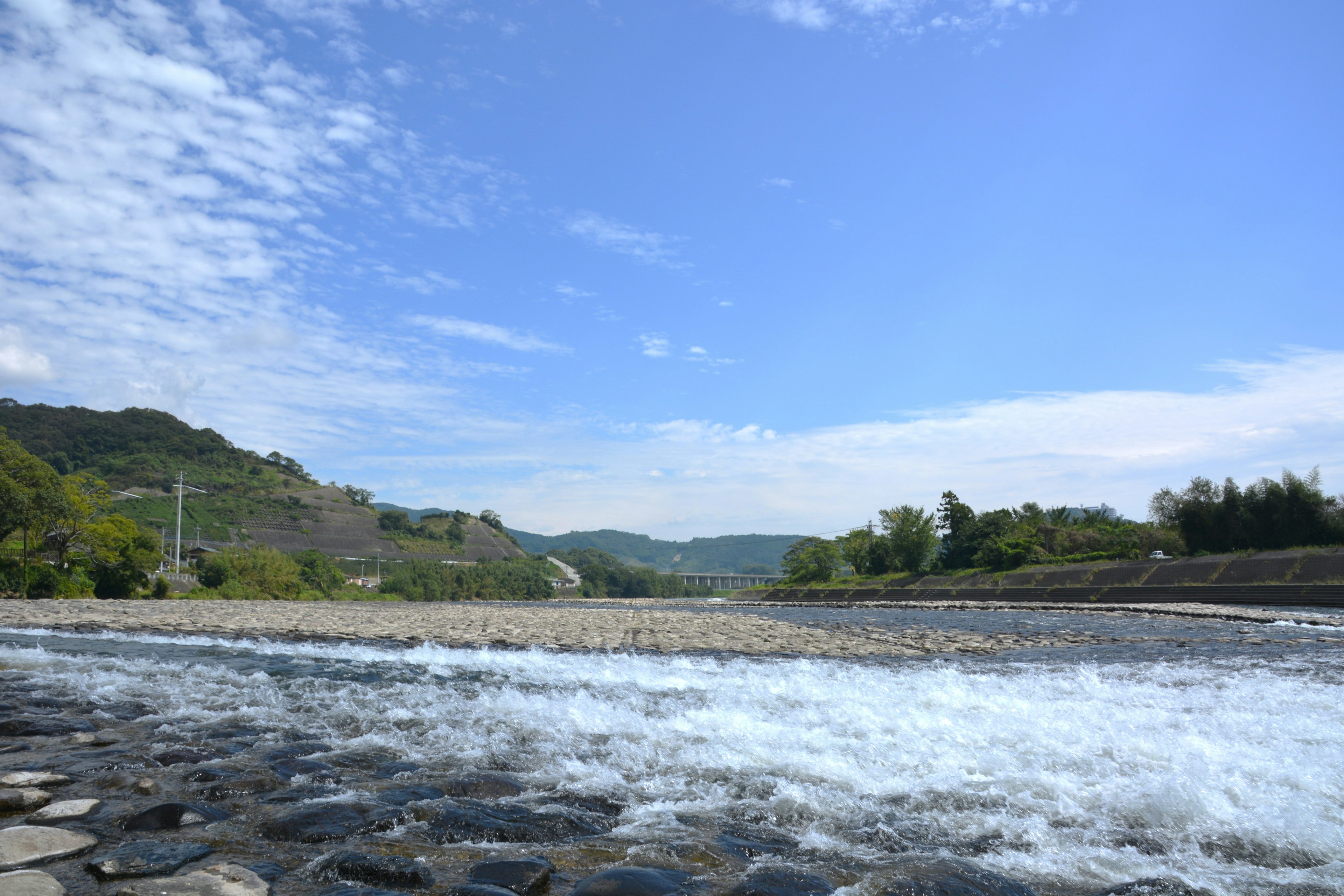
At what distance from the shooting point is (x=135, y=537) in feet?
131

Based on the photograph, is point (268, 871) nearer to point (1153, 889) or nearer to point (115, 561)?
point (1153, 889)

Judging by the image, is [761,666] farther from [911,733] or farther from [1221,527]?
[1221,527]

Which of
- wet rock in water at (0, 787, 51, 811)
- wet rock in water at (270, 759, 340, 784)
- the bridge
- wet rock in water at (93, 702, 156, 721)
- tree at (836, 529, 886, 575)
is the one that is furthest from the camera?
the bridge

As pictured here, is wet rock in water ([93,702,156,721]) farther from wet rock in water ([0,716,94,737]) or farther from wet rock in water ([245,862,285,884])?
wet rock in water ([245,862,285,884])

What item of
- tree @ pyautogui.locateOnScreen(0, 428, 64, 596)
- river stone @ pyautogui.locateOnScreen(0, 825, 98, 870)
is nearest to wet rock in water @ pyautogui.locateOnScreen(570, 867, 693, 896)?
river stone @ pyautogui.locateOnScreen(0, 825, 98, 870)

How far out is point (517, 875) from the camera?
2809 millimetres

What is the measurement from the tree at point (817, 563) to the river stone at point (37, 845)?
73036mm

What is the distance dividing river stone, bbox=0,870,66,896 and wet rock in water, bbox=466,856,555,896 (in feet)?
4.78

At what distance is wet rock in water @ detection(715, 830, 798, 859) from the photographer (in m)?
3.22

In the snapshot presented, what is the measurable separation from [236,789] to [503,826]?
1762mm

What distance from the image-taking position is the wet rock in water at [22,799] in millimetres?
3438

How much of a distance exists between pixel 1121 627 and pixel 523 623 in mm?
17644

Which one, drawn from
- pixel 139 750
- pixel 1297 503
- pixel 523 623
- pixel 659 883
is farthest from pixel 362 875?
pixel 1297 503

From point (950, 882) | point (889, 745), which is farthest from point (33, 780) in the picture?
point (889, 745)
